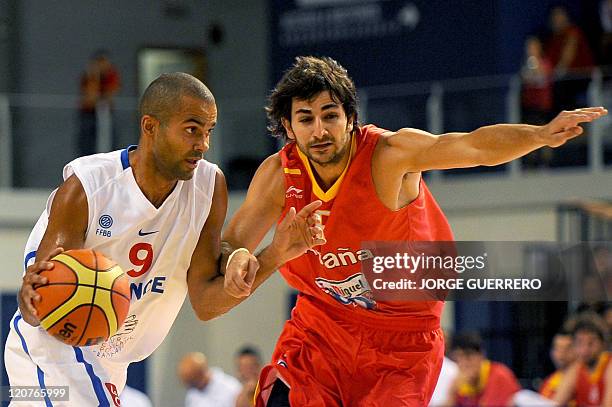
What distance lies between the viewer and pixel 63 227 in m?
5.48

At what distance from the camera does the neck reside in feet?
18.7

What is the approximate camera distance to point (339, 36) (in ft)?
63.0

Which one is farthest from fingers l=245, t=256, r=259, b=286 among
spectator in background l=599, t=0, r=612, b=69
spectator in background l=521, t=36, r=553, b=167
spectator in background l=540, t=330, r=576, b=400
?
spectator in background l=599, t=0, r=612, b=69

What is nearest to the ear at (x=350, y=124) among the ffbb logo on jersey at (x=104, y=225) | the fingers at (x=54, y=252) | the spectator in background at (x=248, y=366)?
the ffbb logo on jersey at (x=104, y=225)

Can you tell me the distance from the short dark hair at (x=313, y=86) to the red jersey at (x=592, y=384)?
4.47m

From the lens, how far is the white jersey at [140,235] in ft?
18.5

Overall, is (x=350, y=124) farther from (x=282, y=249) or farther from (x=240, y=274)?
(x=240, y=274)

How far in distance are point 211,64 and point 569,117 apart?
1663 cm

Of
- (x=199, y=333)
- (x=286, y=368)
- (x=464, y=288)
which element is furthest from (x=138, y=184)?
(x=199, y=333)

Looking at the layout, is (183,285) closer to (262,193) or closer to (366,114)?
(262,193)

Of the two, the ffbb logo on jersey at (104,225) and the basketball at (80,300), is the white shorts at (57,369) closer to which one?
the basketball at (80,300)

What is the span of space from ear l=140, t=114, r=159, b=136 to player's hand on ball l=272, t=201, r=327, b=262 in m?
0.78

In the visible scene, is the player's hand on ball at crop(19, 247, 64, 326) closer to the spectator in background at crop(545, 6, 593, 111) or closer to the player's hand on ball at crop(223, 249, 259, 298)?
the player's hand on ball at crop(223, 249, 259, 298)

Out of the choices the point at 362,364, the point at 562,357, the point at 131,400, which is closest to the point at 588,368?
the point at 562,357
